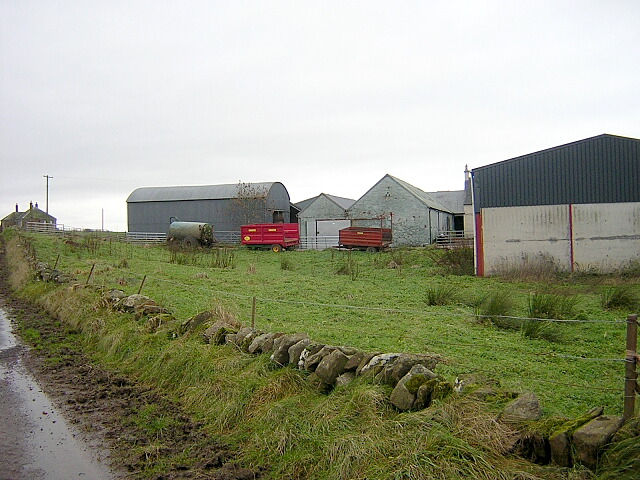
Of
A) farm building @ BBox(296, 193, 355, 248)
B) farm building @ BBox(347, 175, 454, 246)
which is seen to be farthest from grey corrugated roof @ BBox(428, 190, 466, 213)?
farm building @ BBox(296, 193, 355, 248)

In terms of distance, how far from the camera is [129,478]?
5.69 m

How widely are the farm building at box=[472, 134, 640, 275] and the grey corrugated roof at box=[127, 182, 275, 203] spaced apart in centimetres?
2963

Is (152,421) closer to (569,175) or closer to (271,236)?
(569,175)

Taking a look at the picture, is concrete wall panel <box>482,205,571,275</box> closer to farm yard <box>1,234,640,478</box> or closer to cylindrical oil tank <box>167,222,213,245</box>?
farm yard <box>1,234,640,478</box>

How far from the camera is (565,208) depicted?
24.5 metres

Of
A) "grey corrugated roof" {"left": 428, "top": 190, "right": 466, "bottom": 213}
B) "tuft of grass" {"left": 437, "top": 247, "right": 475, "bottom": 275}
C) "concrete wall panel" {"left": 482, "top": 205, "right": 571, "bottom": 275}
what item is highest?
"grey corrugated roof" {"left": 428, "top": 190, "right": 466, "bottom": 213}

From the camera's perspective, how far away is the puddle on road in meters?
5.85

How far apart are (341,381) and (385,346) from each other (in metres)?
1.92

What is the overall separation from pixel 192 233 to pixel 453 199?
106 feet

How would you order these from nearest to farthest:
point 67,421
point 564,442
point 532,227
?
point 564,442 < point 67,421 < point 532,227

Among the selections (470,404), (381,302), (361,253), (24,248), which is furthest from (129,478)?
(361,253)

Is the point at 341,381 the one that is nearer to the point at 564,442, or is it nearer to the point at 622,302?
the point at 564,442

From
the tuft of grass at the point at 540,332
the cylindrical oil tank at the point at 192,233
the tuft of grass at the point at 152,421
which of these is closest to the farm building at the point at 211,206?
the cylindrical oil tank at the point at 192,233

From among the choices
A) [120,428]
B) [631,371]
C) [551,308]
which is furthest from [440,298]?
[631,371]
